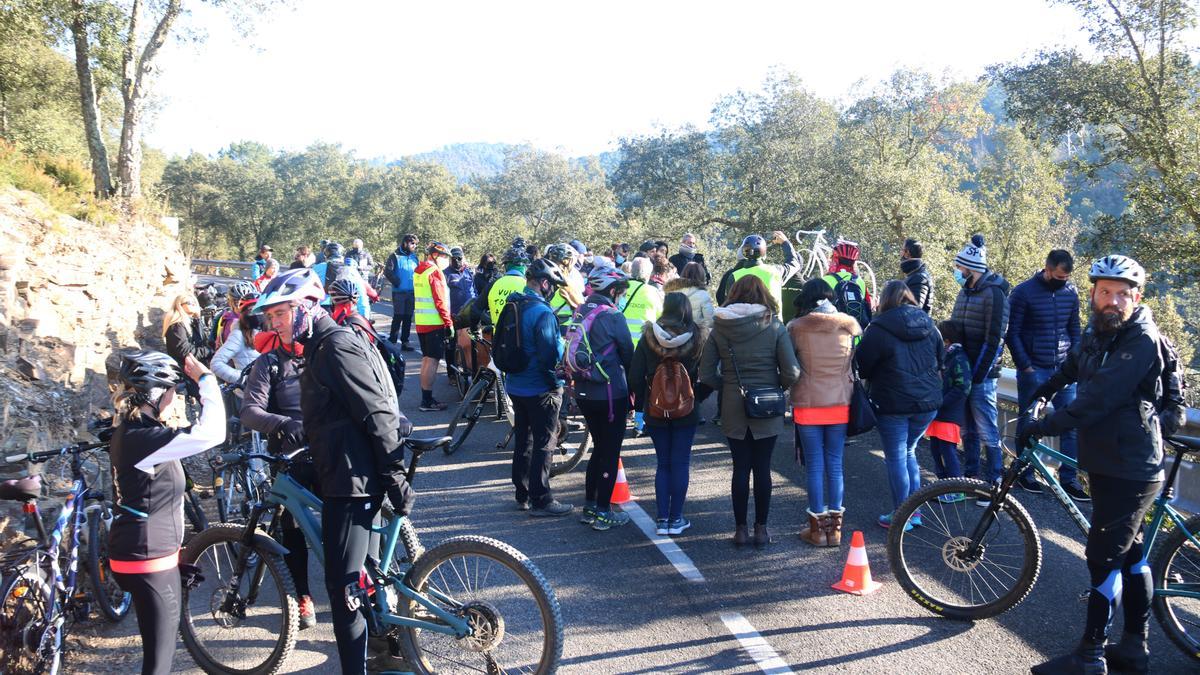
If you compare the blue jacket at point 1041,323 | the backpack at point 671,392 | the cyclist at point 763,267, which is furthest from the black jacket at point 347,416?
the blue jacket at point 1041,323

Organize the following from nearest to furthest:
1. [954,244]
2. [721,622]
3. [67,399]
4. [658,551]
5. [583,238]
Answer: [721,622], [658,551], [67,399], [954,244], [583,238]

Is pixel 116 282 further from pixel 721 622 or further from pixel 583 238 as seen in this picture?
pixel 583 238

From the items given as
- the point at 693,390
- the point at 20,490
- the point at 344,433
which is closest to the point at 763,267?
the point at 693,390

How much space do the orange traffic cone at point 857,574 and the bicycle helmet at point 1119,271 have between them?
6.95ft

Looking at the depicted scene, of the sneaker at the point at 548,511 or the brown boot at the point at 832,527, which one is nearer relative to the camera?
the brown boot at the point at 832,527

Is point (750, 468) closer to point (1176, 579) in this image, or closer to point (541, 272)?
point (541, 272)

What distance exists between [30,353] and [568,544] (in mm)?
4891

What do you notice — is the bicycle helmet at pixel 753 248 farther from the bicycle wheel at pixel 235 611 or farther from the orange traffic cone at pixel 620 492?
the bicycle wheel at pixel 235 611

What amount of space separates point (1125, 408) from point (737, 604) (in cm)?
240

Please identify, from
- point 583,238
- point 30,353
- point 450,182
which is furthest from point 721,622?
point 450,182

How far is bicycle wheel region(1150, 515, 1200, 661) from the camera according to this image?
14.5ft

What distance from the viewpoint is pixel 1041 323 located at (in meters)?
7.34

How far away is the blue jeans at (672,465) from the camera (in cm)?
626

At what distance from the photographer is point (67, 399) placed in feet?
22.7
